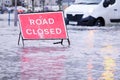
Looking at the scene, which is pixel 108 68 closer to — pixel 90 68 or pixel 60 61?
pixel 90 68

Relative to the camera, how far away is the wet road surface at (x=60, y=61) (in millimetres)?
9766

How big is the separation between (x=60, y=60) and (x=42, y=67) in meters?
1.34

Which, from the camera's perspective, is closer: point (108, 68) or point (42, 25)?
point (108, 68)

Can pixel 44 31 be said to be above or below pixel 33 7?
above

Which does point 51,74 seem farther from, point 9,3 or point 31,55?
point 9,3

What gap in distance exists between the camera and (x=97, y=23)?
27.8 m

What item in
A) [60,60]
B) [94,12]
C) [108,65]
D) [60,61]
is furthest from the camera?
[94,12]

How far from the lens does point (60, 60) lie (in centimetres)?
1224

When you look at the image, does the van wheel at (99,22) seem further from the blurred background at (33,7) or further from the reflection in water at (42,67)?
the reflection in water at (42,67)

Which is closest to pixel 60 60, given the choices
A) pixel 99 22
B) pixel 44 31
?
pixel 44 31

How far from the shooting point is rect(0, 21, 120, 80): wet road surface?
977 cm

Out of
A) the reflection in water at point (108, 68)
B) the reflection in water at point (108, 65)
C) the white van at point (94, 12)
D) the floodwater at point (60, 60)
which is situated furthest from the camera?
the white van at point (94, 12)

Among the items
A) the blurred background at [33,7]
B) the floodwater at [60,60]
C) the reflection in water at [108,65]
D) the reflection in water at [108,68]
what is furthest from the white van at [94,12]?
the reflection in water at [108,68]

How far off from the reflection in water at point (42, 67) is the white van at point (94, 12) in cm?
1319
